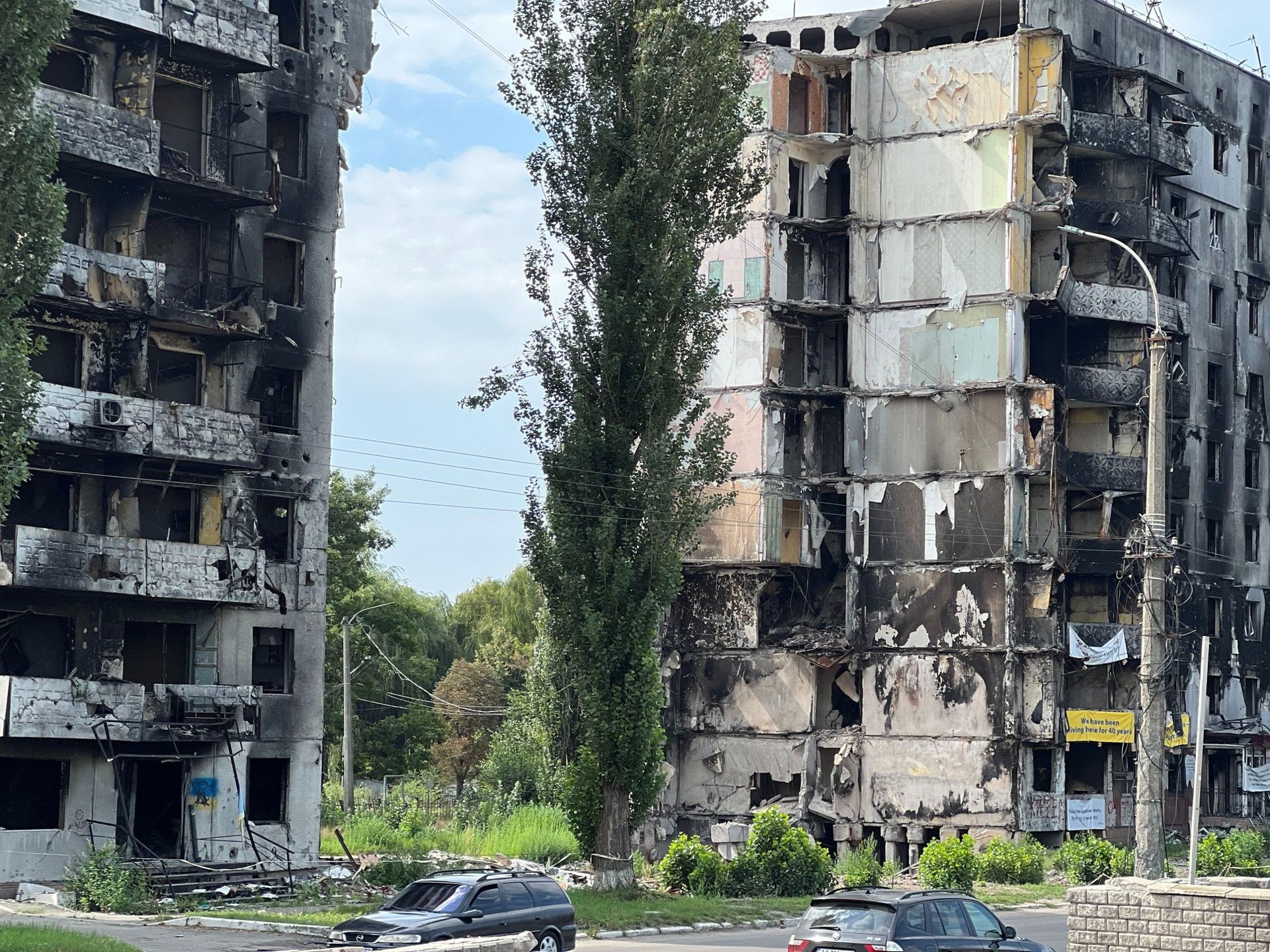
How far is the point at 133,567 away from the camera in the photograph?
39094 mm

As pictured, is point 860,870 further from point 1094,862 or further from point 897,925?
point 897,925

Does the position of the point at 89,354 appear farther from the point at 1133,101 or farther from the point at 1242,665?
the point at 1242,665

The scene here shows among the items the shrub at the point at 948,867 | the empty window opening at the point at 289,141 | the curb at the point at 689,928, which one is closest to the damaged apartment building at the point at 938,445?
the shrub at the point at 948,867

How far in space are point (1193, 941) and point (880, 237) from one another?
135 feet

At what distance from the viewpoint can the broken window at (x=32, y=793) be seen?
125 ft

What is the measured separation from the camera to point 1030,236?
59438 millimetres

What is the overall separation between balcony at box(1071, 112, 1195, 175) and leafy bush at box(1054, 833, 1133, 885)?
26306 mm

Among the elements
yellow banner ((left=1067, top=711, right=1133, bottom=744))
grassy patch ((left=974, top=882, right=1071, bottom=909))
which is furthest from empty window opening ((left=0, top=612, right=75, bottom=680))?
yellow banner ((left=1067, top=711, right=1133, bottom=744))

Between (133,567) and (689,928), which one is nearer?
(689,928)

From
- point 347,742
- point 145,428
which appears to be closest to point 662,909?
point 145,428

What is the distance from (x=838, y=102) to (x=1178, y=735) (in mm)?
25774

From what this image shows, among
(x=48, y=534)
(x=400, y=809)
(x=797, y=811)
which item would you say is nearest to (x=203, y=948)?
(x=48, y=534)

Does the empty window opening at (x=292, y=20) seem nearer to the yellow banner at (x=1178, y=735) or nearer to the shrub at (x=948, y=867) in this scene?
the shrub at (x=948, y=867)

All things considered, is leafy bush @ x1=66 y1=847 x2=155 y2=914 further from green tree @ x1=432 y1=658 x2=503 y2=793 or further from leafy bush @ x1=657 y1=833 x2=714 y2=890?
green tree @ x1=432 y1=658 x2=503 y2=793
